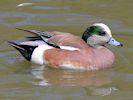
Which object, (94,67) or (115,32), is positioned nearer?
(94,67)

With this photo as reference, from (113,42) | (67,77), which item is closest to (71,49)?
(67,77)

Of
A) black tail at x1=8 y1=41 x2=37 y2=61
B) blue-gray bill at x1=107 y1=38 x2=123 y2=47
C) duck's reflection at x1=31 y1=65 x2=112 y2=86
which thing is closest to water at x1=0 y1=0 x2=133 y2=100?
duck's reflection at x1=31 y1=65 x2=112 y2=86

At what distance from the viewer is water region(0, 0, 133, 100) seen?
7.48m

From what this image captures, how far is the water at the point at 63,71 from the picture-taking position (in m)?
7.48

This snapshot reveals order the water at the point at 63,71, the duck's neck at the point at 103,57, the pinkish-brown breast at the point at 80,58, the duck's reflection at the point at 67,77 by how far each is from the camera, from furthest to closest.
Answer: the duck's neck at the point at 103,57 < the pinkish-brown breast at the point at 80,58 < the duck's reflection at the point at 67,77 < the water at the point at 63,71

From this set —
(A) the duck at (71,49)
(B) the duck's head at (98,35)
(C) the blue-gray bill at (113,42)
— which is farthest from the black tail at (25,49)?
(C) the blue-gray bill at (113,42)

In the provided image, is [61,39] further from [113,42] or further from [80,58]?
[113,42]

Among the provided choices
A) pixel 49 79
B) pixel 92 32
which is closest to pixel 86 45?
pixel 92 32

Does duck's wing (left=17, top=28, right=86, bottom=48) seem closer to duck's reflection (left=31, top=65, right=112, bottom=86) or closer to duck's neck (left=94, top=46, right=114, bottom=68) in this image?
duck's neck (left=94, top=46, right=114, bottom=68)

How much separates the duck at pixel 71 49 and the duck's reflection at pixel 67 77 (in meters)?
0.08

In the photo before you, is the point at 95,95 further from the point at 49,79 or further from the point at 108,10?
the point at 108,10

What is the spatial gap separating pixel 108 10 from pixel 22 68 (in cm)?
265

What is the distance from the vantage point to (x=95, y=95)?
7410 millimetres

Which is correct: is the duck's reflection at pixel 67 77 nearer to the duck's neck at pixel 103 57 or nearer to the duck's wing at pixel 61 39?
the duck's neck at pixel 103 57
